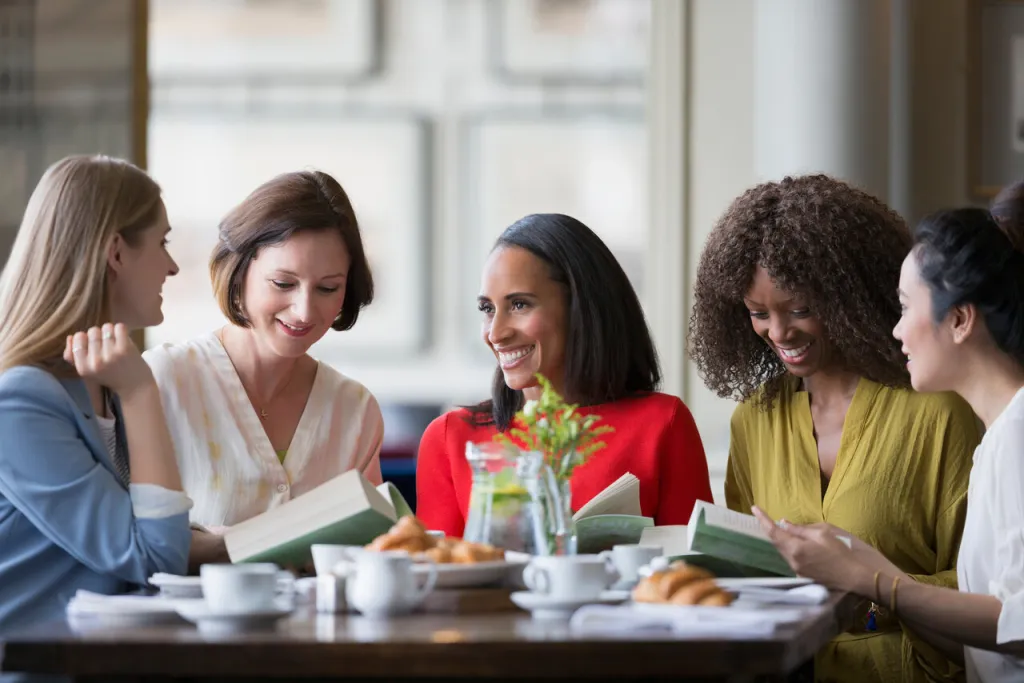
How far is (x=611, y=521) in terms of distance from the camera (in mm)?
2027

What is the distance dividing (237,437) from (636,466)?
0.68m

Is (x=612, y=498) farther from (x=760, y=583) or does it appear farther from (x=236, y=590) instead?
(x=236, y=590)

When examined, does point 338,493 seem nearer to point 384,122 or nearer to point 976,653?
point 976,653

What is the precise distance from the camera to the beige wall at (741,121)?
12.9 feet

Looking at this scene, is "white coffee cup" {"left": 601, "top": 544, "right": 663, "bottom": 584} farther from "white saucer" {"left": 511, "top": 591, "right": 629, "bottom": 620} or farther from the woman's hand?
the woman's hand

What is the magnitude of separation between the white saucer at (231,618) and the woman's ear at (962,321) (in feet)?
3.43

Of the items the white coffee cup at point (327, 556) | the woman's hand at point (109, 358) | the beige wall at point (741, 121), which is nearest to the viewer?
the white coffee cup at point (327, 556)

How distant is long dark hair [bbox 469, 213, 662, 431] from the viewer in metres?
2.47

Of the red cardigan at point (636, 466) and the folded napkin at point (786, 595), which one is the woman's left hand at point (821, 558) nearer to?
the folded napkin at point (786, 595)

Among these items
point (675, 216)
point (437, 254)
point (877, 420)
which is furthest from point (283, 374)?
point (437, 254)

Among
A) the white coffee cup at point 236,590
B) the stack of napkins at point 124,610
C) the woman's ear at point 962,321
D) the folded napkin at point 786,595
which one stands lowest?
the folded napkin at point 786,595

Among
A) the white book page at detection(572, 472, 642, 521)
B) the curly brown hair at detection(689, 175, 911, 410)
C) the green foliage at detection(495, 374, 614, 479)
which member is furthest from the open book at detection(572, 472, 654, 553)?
the curly brown hair at detection(689, 175, 911, 410)

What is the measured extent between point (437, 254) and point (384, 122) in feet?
1.74

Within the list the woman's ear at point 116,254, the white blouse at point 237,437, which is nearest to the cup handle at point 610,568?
the white blouse at point 237,437
